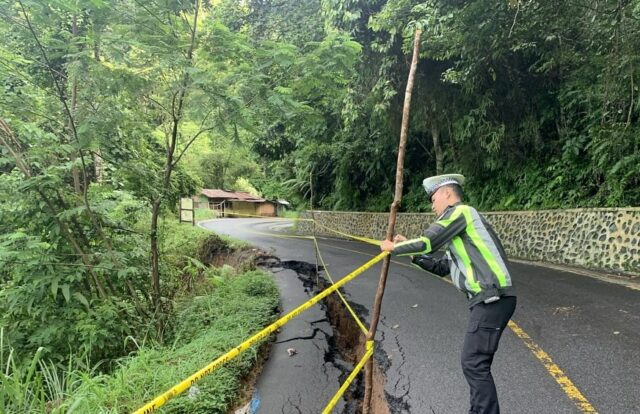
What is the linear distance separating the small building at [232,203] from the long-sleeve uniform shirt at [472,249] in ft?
140

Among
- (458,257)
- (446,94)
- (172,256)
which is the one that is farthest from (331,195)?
(458,257)

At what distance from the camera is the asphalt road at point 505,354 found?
147 inches

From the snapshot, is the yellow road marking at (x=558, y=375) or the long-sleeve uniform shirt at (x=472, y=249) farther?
the yellow road marking at (x=558, y=375)

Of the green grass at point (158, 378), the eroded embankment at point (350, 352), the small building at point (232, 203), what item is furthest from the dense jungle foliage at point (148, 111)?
the small building at point (232, 203)

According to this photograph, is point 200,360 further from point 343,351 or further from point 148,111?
point 148,111

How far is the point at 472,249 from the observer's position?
289cm

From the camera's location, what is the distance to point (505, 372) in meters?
4.18

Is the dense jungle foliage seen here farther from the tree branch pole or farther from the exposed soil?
the tree branch pole

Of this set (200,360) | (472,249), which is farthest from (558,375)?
(200,360)

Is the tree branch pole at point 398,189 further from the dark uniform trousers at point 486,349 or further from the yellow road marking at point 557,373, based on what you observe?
the yellow road marking at point 557,373

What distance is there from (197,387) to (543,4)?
33.3 feet

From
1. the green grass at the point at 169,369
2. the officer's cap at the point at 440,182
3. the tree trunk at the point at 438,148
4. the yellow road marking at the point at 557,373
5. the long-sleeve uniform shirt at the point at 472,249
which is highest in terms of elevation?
the tree trunk at the point at 438,148

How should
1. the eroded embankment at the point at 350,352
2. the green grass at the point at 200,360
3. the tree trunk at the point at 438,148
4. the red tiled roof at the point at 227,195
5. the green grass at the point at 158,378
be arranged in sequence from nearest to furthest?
the green grass at the point at 158,378
the green grass at the point at 200,360
the eroded embankment at the point at 350,352
the tree trunk at the point at 438,148
the red tiled roof at the point at 227,195

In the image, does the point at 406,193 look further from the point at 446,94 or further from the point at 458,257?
the point at 458,257
